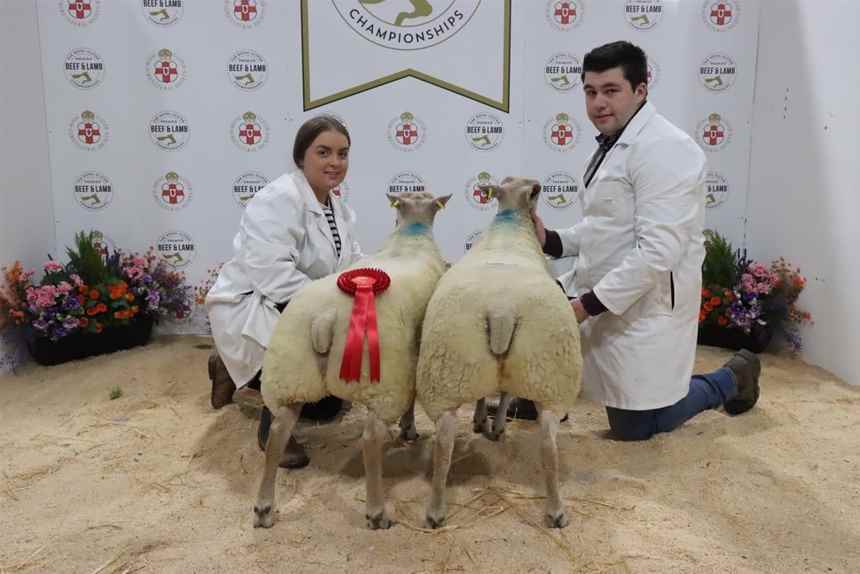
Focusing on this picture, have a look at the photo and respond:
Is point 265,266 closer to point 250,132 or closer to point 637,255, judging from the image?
point 637,255

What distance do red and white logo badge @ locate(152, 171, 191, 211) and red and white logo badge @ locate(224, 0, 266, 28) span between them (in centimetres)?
122

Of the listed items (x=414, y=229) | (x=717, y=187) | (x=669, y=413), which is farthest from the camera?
(x=717, y=187)

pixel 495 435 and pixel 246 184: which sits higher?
pixel 246 184

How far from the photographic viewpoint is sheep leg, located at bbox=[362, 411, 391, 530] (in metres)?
2.35

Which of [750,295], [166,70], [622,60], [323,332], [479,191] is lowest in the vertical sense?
[750,295]

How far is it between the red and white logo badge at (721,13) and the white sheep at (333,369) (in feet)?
12.7

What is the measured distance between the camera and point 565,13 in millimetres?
4891

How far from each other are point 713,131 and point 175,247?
423 cm

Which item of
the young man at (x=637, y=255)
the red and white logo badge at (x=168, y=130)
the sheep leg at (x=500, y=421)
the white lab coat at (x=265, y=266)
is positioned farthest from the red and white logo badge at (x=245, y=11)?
the sheep leg at (x=500, y=421)

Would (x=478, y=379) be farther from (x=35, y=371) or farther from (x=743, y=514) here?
(x=35, y=371)

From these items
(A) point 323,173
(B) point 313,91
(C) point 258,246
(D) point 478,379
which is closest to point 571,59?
(B) point 313,91

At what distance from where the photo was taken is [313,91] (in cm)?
489

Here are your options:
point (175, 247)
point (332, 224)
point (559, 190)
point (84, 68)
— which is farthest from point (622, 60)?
point (84, 68)

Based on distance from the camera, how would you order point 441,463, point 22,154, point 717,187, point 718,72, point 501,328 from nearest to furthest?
1. point 501,328
2. point 441,463
3. point 22,154
4. point 718,72
5. point 717,187
